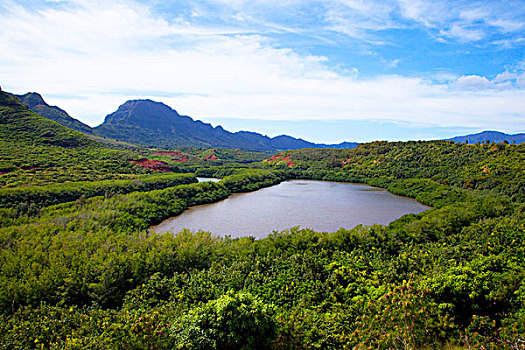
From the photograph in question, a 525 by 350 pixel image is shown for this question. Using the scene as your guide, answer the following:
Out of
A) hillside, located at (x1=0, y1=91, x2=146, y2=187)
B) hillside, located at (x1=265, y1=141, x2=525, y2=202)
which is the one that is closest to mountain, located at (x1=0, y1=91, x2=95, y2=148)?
hillside, located at (x1=0, y1=91, x2=146, y2=187)

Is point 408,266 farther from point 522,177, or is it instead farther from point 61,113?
point 61,113

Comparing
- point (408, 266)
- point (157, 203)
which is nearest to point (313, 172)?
point (157, 203)

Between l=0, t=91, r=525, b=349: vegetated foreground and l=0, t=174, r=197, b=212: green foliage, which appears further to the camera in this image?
l=0, t=174, r=197, b=212: green foliage

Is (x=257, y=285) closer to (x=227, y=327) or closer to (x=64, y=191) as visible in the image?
(x=227, y=327)

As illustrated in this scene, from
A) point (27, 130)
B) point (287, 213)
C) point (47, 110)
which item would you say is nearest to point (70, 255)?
point (287, 213)

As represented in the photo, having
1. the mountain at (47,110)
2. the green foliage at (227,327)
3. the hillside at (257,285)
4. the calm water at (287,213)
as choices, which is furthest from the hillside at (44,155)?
the mountain at (47,110)

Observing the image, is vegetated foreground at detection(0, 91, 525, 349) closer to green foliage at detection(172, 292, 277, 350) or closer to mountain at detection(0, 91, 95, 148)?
green foliage at detection(172, 292, 277, 350)

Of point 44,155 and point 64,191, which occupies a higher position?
point 44,155
